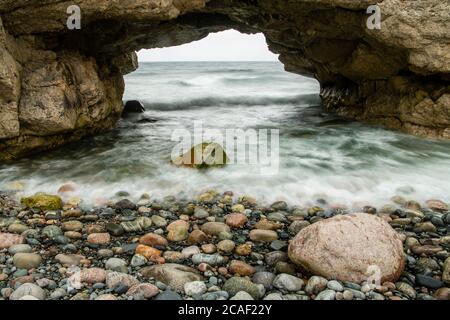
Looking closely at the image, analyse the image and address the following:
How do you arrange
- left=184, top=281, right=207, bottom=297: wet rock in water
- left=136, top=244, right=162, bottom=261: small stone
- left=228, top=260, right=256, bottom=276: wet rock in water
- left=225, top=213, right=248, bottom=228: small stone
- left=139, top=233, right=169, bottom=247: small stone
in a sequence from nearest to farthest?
left=184, top=281, right=207, bottom=297: wet rock in water → left=228, top=260, right=256, bottom=276: wet rock in water → left=136, top=244, right=162, bottom=261: small stone → left=139, top=233, right=169, bottom=247: small stone → left=225, top=213, right=248, bottom=228: small stone

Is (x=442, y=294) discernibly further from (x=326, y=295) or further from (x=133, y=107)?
(x=133, y=107)

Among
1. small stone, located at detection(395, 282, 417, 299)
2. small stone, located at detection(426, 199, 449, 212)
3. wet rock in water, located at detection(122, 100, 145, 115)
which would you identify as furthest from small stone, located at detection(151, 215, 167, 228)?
wet rock in water, located at detection(122, 100, 145, 115)

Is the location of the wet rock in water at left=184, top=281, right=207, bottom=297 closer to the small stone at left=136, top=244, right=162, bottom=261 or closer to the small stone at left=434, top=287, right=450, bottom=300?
the small stone at left=136, top=244, right=162, bottom=261

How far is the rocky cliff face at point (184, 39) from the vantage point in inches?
248

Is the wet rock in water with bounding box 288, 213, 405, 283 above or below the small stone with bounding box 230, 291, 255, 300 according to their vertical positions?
above

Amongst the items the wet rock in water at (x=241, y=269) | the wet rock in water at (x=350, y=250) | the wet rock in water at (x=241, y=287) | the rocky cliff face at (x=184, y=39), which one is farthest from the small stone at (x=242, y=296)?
the rocky cliff face at (x=184, y=39)

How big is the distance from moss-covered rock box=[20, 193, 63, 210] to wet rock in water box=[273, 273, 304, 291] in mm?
2954

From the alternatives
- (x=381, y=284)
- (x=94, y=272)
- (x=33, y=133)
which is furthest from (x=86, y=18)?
(x=381, y=284)

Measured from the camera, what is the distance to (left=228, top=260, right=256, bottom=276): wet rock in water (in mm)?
3338

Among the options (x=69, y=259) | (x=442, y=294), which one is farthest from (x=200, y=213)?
(x=442, y=294)

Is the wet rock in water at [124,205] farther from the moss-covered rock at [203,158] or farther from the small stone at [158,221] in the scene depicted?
the moss-covered rock at [203,158]

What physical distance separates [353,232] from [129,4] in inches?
197

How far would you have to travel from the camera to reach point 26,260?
11.3 feet

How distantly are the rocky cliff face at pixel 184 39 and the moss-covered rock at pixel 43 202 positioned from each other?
6.20 feet
